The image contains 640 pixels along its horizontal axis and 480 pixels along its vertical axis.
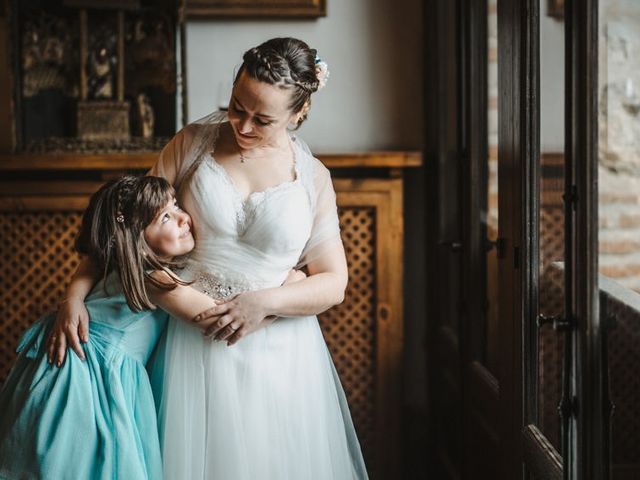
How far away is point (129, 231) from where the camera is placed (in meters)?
2.12

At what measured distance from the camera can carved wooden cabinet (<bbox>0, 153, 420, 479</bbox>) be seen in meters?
3.37

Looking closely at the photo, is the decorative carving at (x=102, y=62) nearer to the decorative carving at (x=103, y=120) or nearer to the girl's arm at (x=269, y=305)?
the decorative carving at (x=103, y=120)

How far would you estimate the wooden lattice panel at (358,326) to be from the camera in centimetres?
344

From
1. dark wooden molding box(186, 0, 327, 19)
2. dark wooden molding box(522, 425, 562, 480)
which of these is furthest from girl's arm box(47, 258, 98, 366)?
dark wooden molding box(186, 0, 327, 19)

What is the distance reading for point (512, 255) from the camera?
2.30m

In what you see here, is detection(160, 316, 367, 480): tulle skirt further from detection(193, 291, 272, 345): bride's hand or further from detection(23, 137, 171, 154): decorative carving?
detection(23, 137, 171, 154): decorative carving

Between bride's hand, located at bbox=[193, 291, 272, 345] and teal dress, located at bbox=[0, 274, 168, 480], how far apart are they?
6.7 inches

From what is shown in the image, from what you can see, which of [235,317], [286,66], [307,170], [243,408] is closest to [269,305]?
[235,317]

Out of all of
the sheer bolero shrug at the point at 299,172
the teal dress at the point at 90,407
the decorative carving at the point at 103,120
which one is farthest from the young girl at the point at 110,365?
the decorative carving at the point at 103,120

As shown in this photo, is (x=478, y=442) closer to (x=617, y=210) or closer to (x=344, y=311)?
(x=344, y=311)

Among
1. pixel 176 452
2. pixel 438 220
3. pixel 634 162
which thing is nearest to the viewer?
pixel 634 162

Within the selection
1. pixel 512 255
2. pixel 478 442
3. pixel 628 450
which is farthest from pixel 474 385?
pixel 628 450

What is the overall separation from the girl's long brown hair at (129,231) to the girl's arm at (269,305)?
0.12 metres

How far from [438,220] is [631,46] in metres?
1.94
